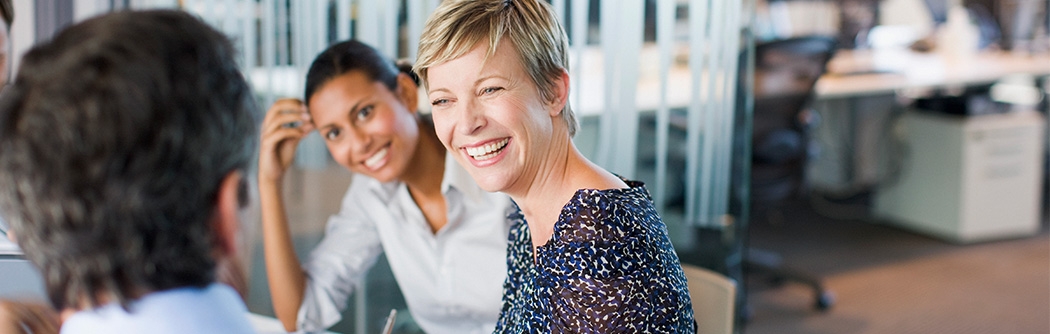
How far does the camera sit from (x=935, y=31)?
5188mm

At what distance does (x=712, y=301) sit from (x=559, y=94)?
0.59 meters

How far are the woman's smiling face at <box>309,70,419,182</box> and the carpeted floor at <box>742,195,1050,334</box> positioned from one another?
1.93m

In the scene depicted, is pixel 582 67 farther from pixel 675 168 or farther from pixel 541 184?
pixel 541 184

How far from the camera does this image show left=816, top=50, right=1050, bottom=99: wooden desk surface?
3967 mm

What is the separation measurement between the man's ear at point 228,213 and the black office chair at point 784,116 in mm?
2780

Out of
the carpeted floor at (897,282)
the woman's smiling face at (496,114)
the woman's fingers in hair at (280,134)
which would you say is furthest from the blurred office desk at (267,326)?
the carpeted floor at (897,282)

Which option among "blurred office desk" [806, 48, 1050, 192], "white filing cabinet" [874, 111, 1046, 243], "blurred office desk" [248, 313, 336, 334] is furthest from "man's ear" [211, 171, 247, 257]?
"white filing cabinet" [874, 111, 1046, 243]

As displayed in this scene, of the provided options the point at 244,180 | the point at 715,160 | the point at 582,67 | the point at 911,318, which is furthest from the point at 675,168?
the point at 244,180

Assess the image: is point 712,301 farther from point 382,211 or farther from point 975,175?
point 975,175

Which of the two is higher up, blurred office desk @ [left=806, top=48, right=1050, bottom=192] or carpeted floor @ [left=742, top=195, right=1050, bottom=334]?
blurred office desk @ [left=806, top=48, right=1050, bottom=192]

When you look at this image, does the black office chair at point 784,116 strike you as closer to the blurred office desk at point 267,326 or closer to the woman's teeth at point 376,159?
the woman's teeth at point 376,159

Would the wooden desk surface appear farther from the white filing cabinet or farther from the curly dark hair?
the curly dark hair

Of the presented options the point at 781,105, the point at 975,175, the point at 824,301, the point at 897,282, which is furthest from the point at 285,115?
the point at 975,175

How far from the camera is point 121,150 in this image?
0.75 meters
